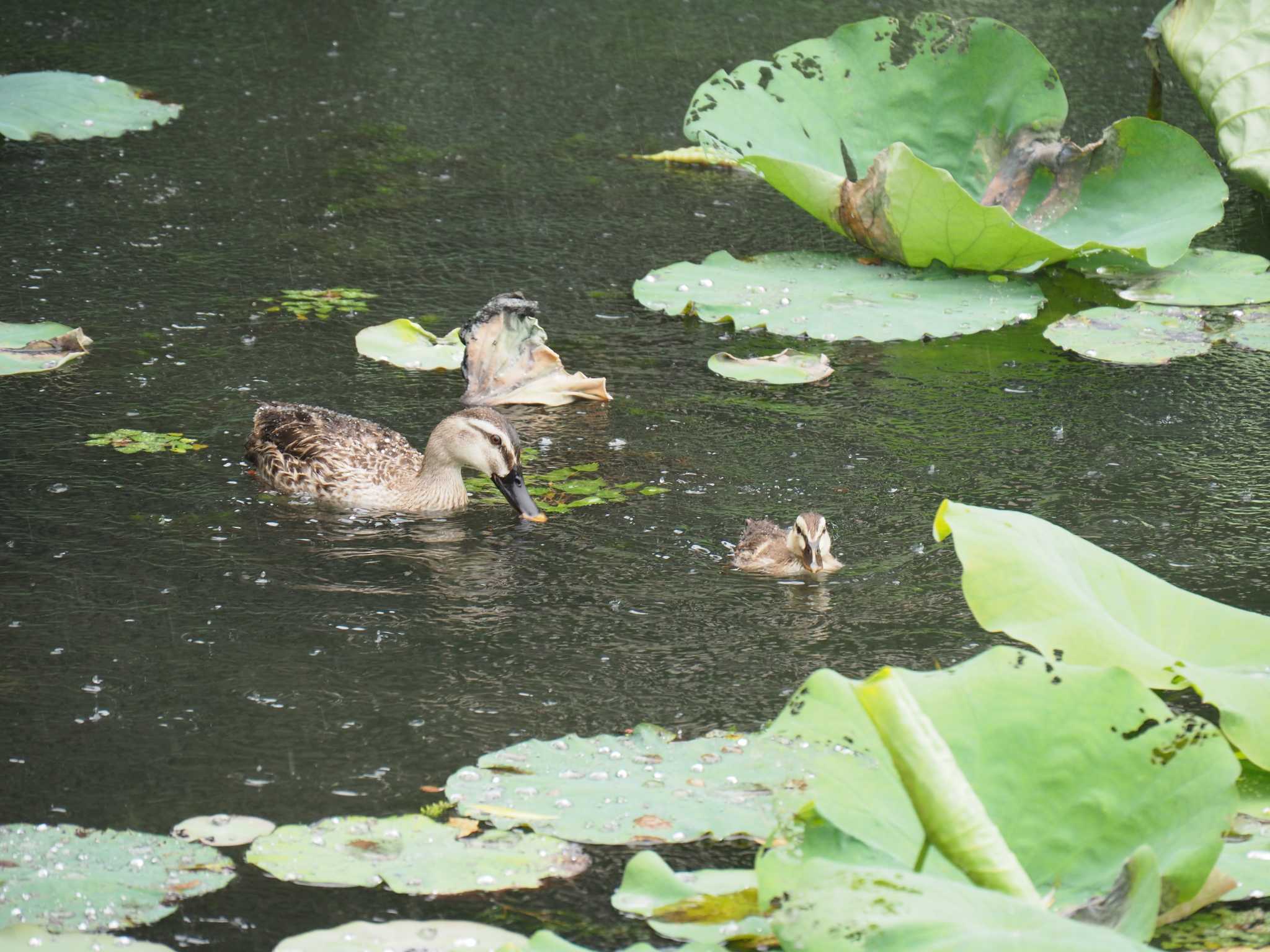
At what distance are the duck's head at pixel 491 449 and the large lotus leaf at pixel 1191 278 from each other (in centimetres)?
326

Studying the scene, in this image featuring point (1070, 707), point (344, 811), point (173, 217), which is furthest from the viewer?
point (173, 217)

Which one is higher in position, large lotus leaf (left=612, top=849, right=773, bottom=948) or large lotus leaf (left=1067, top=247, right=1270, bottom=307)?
large lotus leaf (left=1067, top=247, right=1270, bottom=307)

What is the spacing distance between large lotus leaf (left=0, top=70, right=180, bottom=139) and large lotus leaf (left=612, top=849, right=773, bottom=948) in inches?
247

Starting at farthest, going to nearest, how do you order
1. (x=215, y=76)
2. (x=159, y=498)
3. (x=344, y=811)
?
(x=215, y=76) < (x=159, y=498) < (x=344, y=811)

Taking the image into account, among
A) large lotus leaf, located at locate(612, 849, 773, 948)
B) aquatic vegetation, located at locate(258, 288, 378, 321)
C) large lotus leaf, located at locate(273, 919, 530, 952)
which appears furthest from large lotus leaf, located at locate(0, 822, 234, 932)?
aquatic vegetation, located at locate(258, 288, 378, 321)

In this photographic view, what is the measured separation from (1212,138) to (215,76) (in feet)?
20.3

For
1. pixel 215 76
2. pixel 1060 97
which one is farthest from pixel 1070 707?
pixel 215 76

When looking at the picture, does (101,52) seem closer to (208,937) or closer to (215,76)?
(215,76)

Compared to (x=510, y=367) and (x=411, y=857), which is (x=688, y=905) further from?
(x=510, y=367)

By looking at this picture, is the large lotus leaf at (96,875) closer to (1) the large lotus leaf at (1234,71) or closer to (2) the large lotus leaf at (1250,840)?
(2) the large lotus leaf at (1250,840)

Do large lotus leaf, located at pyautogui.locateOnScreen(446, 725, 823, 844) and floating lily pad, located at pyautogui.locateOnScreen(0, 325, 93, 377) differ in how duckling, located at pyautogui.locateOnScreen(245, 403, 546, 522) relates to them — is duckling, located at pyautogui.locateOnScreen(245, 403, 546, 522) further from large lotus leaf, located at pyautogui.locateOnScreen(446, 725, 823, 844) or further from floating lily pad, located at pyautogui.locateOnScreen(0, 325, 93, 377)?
large lotus leaf, located at pyautogui.locateOnScreen(446, 725, 823, 844)

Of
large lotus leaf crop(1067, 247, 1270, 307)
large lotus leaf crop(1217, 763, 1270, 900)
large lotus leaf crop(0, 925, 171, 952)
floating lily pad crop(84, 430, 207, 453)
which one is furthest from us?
large lotus leaf crop(1067, 247, 1270, 307)

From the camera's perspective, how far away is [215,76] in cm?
988

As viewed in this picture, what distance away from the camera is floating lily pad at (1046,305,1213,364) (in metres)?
6.27
